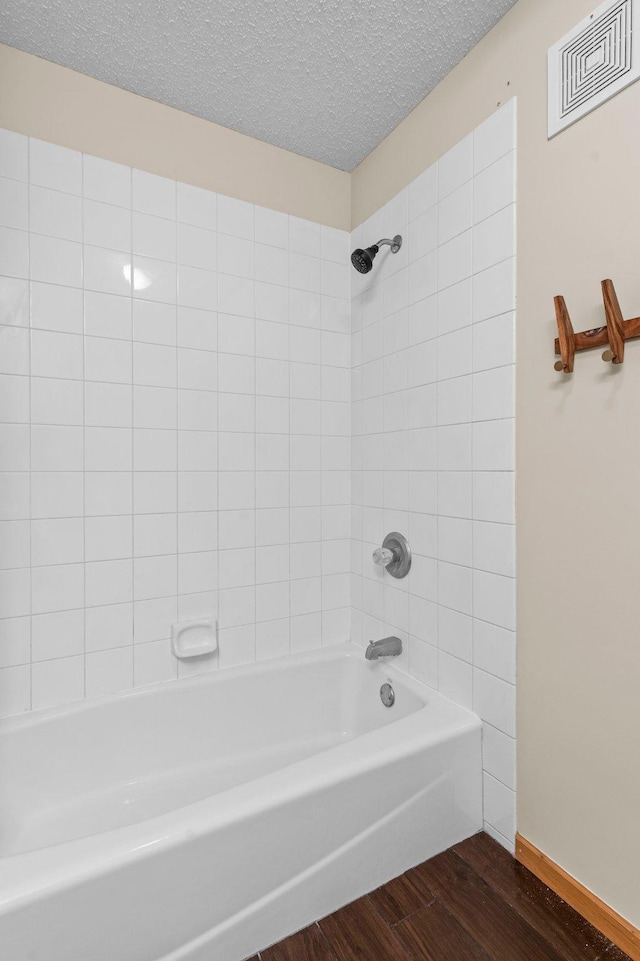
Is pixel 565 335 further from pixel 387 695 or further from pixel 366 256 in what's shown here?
pixel 387 695

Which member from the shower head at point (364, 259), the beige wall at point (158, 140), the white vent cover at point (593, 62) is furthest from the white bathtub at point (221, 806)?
the beige wall at point (158, 140)

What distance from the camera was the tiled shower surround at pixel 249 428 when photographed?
5.01 feet

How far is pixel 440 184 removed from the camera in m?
1.66

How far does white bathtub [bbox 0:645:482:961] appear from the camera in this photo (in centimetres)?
98

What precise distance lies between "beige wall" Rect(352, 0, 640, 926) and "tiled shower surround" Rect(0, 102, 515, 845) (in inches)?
3.1

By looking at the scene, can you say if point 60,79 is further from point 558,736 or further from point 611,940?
point 611,940

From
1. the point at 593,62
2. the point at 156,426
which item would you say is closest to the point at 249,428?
the point at 156,426

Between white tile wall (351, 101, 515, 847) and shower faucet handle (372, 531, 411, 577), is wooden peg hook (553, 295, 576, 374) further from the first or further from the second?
shower faucet handle (372, 531, 411, 577)

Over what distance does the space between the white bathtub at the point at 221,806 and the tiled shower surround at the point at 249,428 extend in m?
0.12

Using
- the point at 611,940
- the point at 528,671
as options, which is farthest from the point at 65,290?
the point at 611,940

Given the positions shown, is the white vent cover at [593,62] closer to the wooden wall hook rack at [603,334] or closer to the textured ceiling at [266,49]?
the textured ceiling at [266,49]

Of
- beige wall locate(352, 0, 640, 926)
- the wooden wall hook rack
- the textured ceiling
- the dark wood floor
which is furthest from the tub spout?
the textured ceiling

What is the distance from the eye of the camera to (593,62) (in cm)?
116

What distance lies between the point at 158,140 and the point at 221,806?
2132mm
